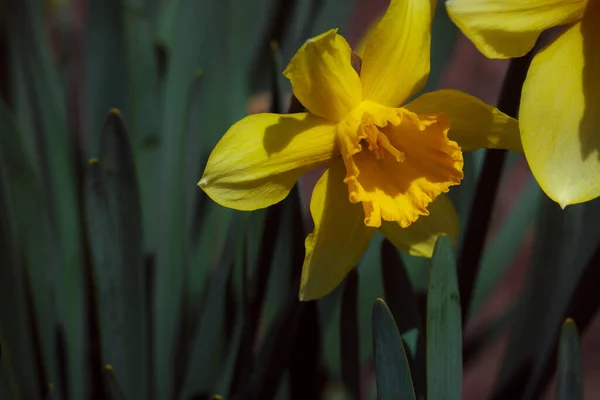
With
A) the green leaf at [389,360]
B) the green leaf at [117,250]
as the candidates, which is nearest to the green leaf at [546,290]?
the green leaf at [389,360]

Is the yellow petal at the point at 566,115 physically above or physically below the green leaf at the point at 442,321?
above

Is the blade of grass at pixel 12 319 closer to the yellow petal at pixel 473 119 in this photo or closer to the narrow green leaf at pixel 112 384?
the narrow green leaf at pixel 112 384

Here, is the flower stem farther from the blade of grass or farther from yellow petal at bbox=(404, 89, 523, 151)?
the blade of grass

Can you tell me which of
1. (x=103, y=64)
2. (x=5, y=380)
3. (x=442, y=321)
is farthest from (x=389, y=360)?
(x=103, y=64)

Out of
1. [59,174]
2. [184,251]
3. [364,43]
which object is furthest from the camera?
[59,174]

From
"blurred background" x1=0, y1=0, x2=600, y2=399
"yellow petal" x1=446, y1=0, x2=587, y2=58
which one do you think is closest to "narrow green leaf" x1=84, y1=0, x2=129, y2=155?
"blurred background" x1=0, y1=0, x2=600, y2=399

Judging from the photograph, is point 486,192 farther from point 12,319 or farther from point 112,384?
point 12,319

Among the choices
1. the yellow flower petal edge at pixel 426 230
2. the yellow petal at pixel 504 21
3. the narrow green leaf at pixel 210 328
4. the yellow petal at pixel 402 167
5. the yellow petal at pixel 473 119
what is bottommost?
the narrow green leaf at pixel 210 328
